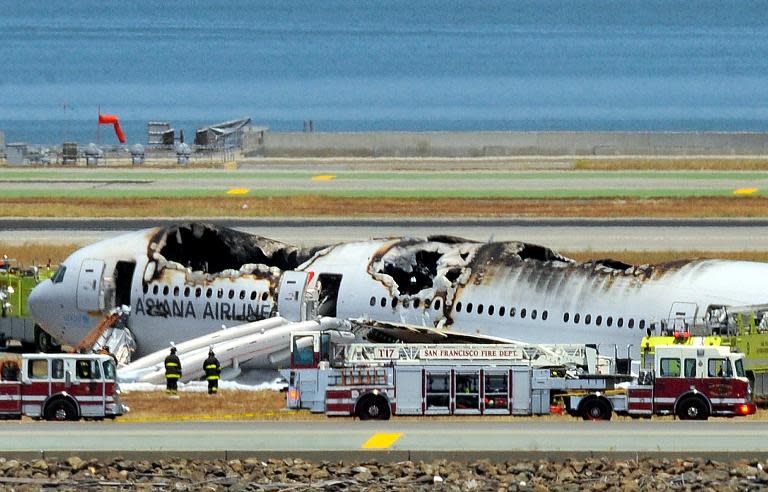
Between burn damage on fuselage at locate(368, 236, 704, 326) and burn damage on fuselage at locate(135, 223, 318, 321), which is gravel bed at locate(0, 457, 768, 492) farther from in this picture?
burn damage on fuselage at locate(135, 223, 318, 321)

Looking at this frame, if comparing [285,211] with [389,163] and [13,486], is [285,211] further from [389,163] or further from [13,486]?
Result: [13,486]

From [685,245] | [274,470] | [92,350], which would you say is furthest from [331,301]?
[685,245]

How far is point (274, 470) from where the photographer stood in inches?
1526

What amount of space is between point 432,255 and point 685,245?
3183 cm

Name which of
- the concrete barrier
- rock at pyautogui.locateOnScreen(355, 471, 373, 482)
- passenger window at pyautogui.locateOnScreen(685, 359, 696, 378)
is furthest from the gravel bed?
the concrete barrier

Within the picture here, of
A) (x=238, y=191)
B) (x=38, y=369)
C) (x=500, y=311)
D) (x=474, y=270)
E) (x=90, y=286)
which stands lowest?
(x=38, y=369)

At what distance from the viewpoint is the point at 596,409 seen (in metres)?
46.2

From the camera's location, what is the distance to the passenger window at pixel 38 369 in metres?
46.3

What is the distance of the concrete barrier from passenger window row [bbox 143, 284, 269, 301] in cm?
8949

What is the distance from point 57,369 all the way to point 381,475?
11752mm

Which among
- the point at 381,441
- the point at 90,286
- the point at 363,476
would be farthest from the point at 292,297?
the point at 363,476

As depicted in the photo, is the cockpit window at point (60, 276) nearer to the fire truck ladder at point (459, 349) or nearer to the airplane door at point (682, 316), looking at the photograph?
the fire truck ladder at point (459, 349)

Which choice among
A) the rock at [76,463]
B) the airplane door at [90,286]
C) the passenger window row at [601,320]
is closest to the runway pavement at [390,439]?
the rock at [76,463]

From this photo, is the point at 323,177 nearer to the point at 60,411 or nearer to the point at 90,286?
the point at 90,286
